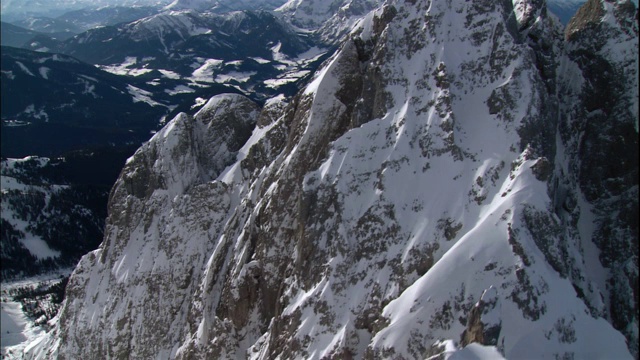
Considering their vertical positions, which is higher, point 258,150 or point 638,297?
point 258,150

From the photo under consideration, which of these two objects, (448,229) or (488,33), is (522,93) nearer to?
(488,33)

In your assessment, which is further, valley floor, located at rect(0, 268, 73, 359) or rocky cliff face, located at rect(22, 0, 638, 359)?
valley floor, located at rect(0, 268, 73, 359)

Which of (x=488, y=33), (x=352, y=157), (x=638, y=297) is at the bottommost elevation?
(x=638, y=297)

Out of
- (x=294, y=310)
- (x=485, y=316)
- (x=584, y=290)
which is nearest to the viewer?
(x=485, y=316)

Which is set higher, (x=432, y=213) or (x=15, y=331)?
(x=432, y=213)

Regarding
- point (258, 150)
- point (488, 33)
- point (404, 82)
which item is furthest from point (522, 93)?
point (258, 150)

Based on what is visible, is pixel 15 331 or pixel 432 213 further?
pixel 15 331

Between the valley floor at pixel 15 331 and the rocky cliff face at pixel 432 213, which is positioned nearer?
the rocky cliff face at pixel 432 213

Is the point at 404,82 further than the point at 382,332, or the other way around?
the point at 404,82
